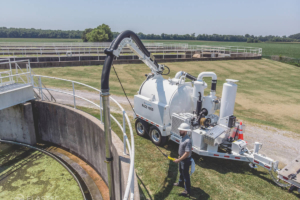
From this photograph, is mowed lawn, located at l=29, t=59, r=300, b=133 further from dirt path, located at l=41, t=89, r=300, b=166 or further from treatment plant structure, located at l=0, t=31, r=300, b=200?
treatment plant structure, located at l=0, t=31, r=300, b=200

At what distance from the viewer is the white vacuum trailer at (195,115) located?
23.6 ft

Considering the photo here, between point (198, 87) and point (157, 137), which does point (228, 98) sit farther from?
point (157, 137)

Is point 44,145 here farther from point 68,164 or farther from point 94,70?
point 94,70

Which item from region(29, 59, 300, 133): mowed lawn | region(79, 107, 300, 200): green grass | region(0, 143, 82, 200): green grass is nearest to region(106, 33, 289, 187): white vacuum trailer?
region(79, 107, 300, 200): green grass

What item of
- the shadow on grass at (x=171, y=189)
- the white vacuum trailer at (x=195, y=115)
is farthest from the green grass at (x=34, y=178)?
the white vacuum trailer at (x=195, y=115)

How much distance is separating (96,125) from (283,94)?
600 inches

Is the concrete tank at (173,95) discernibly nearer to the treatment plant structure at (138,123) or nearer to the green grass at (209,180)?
the treatment plant structure at (138,123)

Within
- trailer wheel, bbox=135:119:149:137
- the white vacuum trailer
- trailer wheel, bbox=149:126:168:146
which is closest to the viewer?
the white vacuum trailer

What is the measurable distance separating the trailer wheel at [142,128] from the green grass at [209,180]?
1.38 m

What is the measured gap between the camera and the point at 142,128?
951 cm

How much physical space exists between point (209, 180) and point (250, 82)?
17304 mm

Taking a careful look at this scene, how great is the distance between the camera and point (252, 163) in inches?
280

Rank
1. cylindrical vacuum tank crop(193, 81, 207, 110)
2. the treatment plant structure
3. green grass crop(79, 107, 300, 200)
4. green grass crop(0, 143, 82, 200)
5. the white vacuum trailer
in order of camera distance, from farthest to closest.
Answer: cylindrical vacuum tank crop(193, 81, 207, 110)
green grass crop(0, 143, 82, 200)
the white vacuum trailer
the treatment plant structure
green grass crop(79, 107, 300, 200)

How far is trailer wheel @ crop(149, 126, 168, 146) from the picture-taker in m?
8.45
